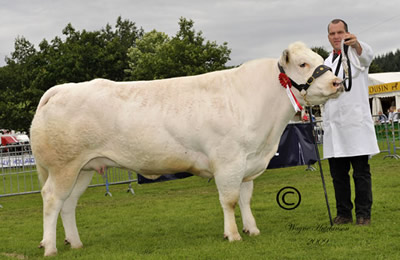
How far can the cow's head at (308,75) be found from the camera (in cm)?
562

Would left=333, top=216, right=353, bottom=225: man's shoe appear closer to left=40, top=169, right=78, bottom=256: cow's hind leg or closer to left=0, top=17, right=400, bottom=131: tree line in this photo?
left=40, top=169, right=78, bottom=256: cow's hind leg

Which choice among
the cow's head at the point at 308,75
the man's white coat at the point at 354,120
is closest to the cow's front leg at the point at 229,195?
the cow's head at the point at 308,75

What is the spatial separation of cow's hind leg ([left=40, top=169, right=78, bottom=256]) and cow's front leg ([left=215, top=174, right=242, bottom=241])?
1.77 m

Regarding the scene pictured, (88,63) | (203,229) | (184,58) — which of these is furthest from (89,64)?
(203,229)

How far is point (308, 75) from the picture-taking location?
5703 millimetres

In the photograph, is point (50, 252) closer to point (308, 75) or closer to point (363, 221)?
point (308, 75)

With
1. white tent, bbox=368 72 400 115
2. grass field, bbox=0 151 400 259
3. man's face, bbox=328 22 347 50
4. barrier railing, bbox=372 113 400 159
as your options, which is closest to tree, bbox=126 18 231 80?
white tent, bbox=368 72 400 115

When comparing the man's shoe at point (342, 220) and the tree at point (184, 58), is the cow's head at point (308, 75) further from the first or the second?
the tree at point (184, 58)

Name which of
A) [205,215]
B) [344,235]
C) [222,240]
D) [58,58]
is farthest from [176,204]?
[58,58]

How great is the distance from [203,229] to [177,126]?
1.89m

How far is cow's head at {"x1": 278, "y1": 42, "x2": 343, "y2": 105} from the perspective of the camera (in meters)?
5.62

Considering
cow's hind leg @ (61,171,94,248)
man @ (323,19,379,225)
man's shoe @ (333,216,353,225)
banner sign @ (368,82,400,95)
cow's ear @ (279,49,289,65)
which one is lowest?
man's shoe @ (333,216,353,225)

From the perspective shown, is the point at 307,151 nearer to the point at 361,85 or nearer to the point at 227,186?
the point at 361,85

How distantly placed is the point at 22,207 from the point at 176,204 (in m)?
4.28
